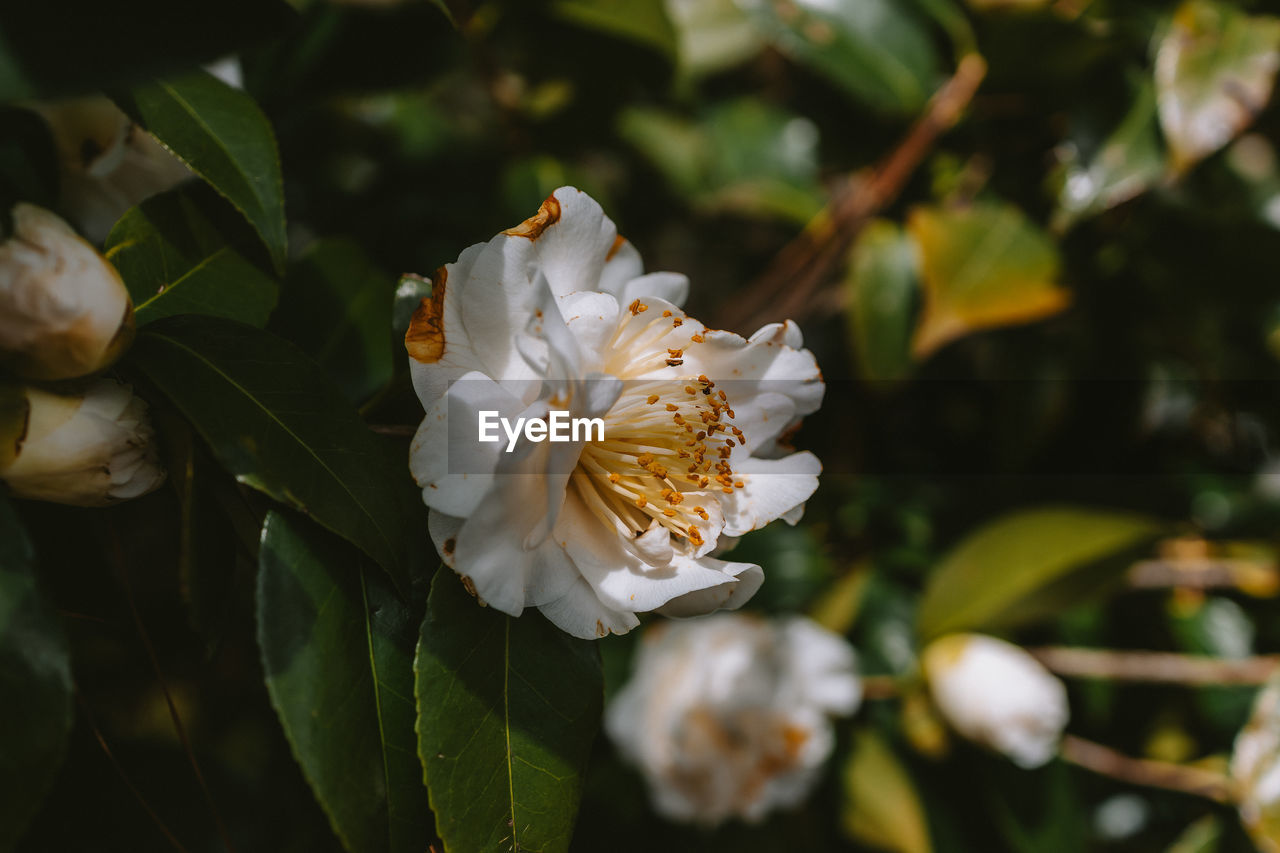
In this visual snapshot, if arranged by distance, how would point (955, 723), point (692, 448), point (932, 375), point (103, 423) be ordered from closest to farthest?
point (103, 423)
point (692, 448)
point (955, 723)
point (932, 375)

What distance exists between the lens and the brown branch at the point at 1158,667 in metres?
1.02

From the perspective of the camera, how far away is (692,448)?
0.48 m

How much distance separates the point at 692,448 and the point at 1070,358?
901 millimetres

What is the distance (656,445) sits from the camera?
1.62ft

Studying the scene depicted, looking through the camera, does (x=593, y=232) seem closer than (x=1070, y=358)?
Yes

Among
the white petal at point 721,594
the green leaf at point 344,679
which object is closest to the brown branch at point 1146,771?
the white petal at point 721,594

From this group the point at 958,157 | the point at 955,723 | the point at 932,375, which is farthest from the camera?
the point at 932,375

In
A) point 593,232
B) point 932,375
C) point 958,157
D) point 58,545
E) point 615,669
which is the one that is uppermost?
point 593,232

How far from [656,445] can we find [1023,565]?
67cm

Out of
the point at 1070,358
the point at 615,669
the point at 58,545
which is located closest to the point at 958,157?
the point at 1070,358

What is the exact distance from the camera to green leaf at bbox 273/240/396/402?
1.92ft

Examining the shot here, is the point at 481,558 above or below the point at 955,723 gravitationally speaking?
above

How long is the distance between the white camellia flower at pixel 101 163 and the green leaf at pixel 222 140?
56mm

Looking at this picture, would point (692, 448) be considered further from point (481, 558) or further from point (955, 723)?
point (955, 723)
